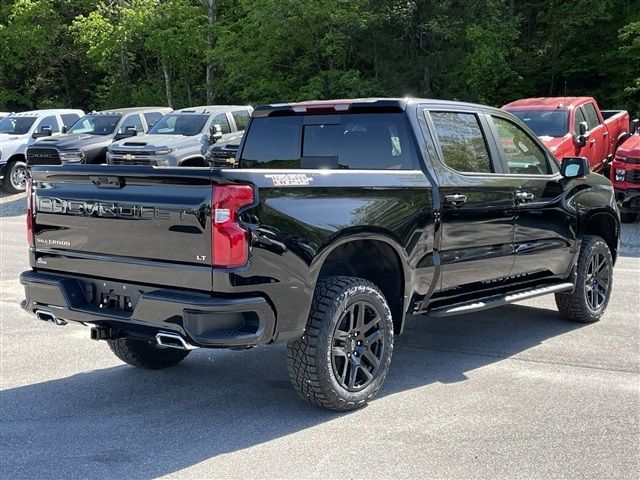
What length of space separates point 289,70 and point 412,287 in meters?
22.2

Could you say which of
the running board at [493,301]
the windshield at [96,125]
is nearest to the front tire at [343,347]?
the running board at [493,301]

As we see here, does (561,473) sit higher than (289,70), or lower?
lower

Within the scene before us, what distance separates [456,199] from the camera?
17.6 feet

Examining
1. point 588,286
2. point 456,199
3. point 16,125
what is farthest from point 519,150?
point 16,125

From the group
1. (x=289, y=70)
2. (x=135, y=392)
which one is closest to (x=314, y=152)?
(x=135, y=392)

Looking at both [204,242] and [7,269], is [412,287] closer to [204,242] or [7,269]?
[204,242]

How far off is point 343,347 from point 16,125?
1946 centimetres

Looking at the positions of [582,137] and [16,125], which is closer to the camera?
[582,137]

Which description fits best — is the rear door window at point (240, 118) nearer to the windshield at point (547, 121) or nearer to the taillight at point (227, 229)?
the windshield at point (547, 121)

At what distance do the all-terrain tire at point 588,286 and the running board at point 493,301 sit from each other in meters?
0.19

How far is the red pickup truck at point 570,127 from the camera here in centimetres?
1325

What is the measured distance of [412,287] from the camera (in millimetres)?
A: 5109

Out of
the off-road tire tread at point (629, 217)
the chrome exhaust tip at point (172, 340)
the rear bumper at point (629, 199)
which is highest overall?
the chrome exhaust tip at point (172, 340)

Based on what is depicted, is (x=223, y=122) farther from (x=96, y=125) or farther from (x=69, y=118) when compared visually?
(x=69, y=118)
